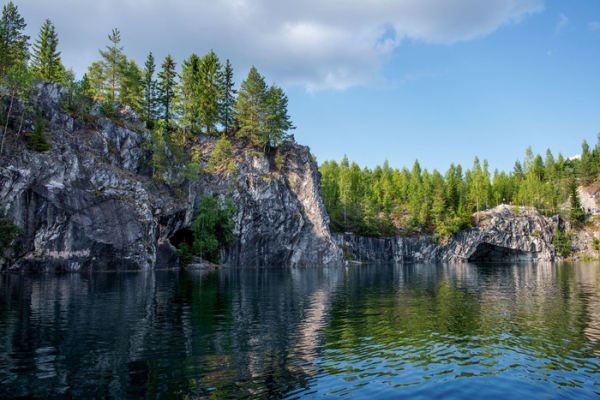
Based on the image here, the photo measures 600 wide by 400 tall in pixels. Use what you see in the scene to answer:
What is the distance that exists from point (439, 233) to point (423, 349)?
106115 mm

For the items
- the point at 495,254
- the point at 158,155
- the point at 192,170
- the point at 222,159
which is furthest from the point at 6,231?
the point at 495,254

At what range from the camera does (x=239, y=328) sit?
17.2 metres

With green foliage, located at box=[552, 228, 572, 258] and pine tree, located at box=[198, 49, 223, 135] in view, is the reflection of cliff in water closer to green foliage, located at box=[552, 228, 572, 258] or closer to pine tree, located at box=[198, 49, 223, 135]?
pine tree, located at box=[198, 49, 223, 135]

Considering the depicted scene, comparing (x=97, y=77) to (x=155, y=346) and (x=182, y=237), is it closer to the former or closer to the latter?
Result: (x=182, y=237)

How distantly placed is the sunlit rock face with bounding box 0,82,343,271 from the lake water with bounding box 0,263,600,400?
3095cm

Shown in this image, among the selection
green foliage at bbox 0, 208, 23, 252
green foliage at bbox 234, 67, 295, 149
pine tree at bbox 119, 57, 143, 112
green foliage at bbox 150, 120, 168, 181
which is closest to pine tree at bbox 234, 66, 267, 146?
green foliage at bbox 234, 67, 295, 149

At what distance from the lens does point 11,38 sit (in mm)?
63531

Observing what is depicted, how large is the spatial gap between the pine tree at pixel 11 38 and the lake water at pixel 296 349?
5641cm

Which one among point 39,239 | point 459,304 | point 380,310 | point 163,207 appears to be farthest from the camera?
point 163,207

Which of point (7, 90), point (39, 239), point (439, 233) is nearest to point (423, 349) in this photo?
point (39, 239)

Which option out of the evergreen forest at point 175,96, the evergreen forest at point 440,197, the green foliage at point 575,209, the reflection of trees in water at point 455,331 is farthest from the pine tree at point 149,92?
the green foliage at point 575,209

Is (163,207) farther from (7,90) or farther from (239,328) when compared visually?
(239,328)

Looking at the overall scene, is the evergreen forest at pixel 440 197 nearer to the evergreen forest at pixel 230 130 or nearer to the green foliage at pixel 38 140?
the evergreen forest at pixel 230 130

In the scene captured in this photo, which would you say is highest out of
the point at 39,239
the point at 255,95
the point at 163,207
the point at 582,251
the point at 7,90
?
the point at 255,95
